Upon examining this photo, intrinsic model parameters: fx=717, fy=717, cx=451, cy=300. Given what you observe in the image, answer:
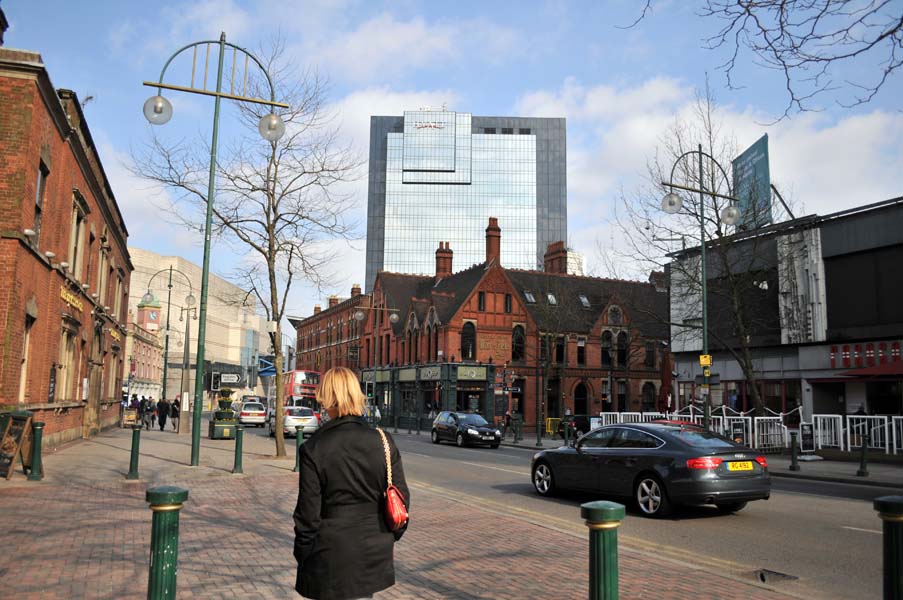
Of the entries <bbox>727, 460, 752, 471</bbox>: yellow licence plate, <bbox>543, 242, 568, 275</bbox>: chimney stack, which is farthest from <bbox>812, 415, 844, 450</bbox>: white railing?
<bbox>543, 242, 568, 275</bbox>: chimney stack

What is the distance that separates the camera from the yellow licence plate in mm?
10758

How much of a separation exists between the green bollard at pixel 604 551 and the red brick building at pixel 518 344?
40.1 m

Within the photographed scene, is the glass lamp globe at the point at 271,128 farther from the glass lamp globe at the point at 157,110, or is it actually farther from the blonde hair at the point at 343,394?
the blonde hair at the point at 343,394

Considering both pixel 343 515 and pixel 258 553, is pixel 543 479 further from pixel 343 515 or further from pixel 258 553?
pixel 343 515

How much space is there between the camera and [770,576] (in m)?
7.20

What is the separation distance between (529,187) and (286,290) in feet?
348

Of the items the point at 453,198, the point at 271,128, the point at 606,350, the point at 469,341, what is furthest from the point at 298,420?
the point at 453,198

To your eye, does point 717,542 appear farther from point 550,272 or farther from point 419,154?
point 419,154

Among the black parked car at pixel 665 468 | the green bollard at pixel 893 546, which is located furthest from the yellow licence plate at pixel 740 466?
the green bollard at pixel 893 546

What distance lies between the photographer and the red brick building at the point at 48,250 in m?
15.8

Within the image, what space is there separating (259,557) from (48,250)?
1436 cm

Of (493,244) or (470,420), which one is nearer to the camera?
(470,420)

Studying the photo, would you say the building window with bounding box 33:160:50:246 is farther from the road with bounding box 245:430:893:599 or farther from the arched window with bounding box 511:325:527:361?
the arched window with bounding box 511:325:527:361

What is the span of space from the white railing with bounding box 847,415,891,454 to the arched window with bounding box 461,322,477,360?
27.6 meters
